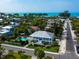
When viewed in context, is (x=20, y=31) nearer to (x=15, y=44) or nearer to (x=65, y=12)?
(x=15, y=44)

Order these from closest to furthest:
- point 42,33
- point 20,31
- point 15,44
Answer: point 15,44 < point 42,33 < point 20,31

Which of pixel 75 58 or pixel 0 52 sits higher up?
pixel 0 52

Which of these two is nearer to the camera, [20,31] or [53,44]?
[53,44]

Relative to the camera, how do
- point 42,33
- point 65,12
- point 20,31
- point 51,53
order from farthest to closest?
point 65,12 < point 20,31 < point 42,33 < point 51,53

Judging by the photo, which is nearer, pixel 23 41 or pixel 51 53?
pixel 51 53

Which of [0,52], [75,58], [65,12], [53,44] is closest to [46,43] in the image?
[53,44]

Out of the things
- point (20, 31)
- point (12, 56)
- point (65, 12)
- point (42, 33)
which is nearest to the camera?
point (12, 56)

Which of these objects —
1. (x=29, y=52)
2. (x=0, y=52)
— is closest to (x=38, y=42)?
(x=29, y=52)

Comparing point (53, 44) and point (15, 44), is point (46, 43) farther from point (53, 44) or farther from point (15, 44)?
point (15, 44)

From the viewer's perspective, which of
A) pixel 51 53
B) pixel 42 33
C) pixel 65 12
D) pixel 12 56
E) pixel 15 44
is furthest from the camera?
pixel 65 12
